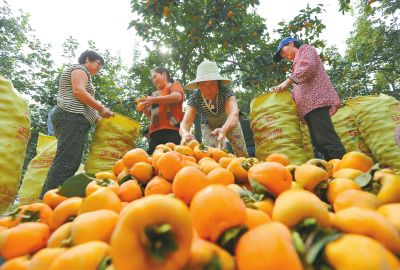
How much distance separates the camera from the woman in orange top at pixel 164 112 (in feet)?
11.0

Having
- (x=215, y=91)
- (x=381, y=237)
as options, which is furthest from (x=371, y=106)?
(x=381, y=237)

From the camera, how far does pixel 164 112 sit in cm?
340

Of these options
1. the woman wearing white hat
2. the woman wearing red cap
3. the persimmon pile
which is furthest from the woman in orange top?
the persimmon pile

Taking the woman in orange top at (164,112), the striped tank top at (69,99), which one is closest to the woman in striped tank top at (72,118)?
the striped tank top at (69,99)

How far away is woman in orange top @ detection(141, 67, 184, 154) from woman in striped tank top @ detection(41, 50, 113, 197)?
57cm

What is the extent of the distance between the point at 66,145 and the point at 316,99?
2691mm

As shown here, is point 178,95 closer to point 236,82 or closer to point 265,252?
point 265,252

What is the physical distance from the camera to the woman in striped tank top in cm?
280

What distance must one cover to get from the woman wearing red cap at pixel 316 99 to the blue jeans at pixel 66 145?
2.26 m

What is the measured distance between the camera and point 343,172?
3.59ft

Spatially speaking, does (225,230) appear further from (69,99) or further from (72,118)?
(69,99)

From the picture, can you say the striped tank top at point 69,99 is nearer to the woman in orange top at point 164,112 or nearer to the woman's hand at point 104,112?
the woman's hand at point 104,112

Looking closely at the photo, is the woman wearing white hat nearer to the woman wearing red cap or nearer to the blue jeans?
the woman wearing red cap

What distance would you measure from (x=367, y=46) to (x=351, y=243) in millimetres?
11955
